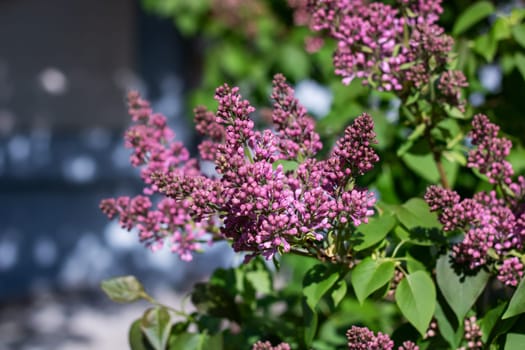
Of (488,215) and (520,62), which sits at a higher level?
(520,62)

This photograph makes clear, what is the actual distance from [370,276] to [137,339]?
506mm

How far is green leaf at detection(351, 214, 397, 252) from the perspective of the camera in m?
1.20

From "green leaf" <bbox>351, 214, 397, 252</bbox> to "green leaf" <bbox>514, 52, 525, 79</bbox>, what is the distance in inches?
22.9

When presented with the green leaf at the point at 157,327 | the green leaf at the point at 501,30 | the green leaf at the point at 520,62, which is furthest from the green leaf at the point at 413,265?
the green leaf at the point at 501,30

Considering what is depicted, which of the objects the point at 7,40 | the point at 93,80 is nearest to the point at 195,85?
the point at 93,80

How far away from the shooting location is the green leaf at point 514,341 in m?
1.14

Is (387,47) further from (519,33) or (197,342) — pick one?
(197,342)

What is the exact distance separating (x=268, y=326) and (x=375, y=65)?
1.82ft

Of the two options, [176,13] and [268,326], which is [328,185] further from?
[176,13]

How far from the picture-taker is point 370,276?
119cm

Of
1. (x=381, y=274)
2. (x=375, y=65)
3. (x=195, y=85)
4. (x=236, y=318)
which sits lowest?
(x=381, y=274)

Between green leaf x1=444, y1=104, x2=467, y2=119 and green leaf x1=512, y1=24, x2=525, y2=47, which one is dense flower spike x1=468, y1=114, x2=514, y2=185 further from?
green leaf x1=512, y1=24, x2=525, y2=47

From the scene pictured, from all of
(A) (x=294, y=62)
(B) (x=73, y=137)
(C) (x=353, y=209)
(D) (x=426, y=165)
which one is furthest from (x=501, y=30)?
(B) (x=73, y=137)

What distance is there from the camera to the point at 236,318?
151 cm
